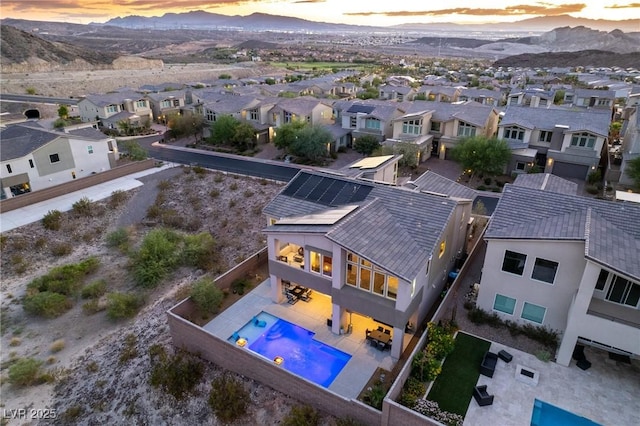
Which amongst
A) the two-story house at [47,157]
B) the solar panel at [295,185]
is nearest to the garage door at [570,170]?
the solar panel at [295,185]

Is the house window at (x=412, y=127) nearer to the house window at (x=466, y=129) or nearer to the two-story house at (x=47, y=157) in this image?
the house window at (x=466, y=129)

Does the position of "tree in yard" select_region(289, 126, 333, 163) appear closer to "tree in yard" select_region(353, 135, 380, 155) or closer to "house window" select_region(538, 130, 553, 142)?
"tree in yard" select_region(353, 135, 380, 155)

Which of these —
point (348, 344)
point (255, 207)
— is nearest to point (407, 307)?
point (348, 344)

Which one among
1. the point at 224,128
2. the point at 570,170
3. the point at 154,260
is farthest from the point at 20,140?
the point at 570,170

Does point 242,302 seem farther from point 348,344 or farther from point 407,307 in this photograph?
point 407,307

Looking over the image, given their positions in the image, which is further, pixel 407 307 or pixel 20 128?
pixel 20 128

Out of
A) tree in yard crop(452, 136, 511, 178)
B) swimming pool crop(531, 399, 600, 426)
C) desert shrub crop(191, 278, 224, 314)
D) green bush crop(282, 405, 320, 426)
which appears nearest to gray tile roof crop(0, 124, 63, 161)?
desert shrub crop(191, 278, 224, 314)
